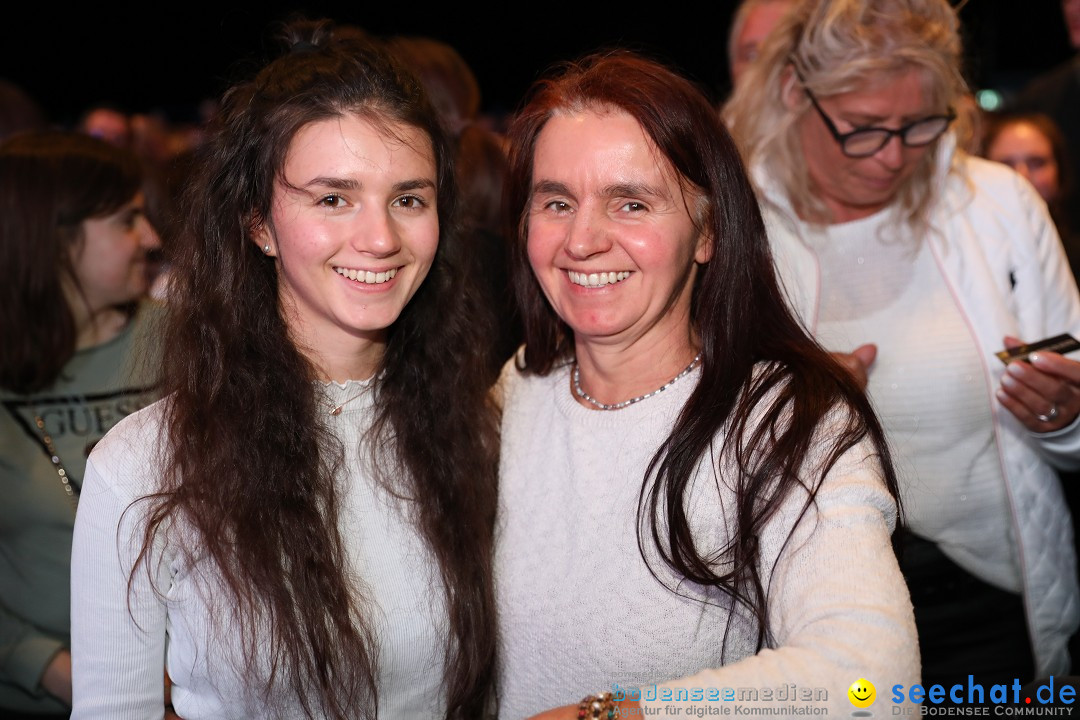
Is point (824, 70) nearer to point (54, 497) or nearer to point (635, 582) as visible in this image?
point (635, 582)

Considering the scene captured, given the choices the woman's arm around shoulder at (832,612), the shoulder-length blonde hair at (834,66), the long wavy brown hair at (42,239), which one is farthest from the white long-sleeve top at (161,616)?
the shoulder-length blonde hair at (834,66)

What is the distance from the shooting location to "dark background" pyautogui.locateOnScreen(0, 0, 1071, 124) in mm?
7090

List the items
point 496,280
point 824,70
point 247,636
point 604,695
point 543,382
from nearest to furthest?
point 604,695 < point 247,636 < point 543,382 < point 824,70 < point 496,280

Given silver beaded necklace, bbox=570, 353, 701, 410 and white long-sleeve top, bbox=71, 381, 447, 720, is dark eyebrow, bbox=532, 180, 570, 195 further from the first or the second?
white long-sleeve top, bbox=71, 381, 447, 720

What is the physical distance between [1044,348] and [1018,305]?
→ 9.3 inches

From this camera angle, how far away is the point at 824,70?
2.43 meters

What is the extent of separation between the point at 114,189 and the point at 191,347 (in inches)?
48.3

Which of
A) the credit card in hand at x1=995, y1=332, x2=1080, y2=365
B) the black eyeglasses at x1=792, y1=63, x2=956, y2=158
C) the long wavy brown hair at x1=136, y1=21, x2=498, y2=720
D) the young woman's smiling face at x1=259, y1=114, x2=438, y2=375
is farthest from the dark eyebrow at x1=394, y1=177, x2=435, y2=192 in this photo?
the credit card in hand at x1=995, y1=332, x2=1080, y2=365

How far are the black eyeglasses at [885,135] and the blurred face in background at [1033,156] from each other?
7.16 feet

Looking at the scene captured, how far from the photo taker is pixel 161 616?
170 cm

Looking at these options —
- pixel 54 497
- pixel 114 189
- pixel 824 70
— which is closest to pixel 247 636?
pixel 54 497

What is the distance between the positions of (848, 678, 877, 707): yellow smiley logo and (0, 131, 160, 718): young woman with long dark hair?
182cm

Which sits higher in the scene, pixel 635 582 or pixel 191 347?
pixel 191 347

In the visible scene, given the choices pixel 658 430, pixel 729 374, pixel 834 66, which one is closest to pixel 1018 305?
pixel 834 66
